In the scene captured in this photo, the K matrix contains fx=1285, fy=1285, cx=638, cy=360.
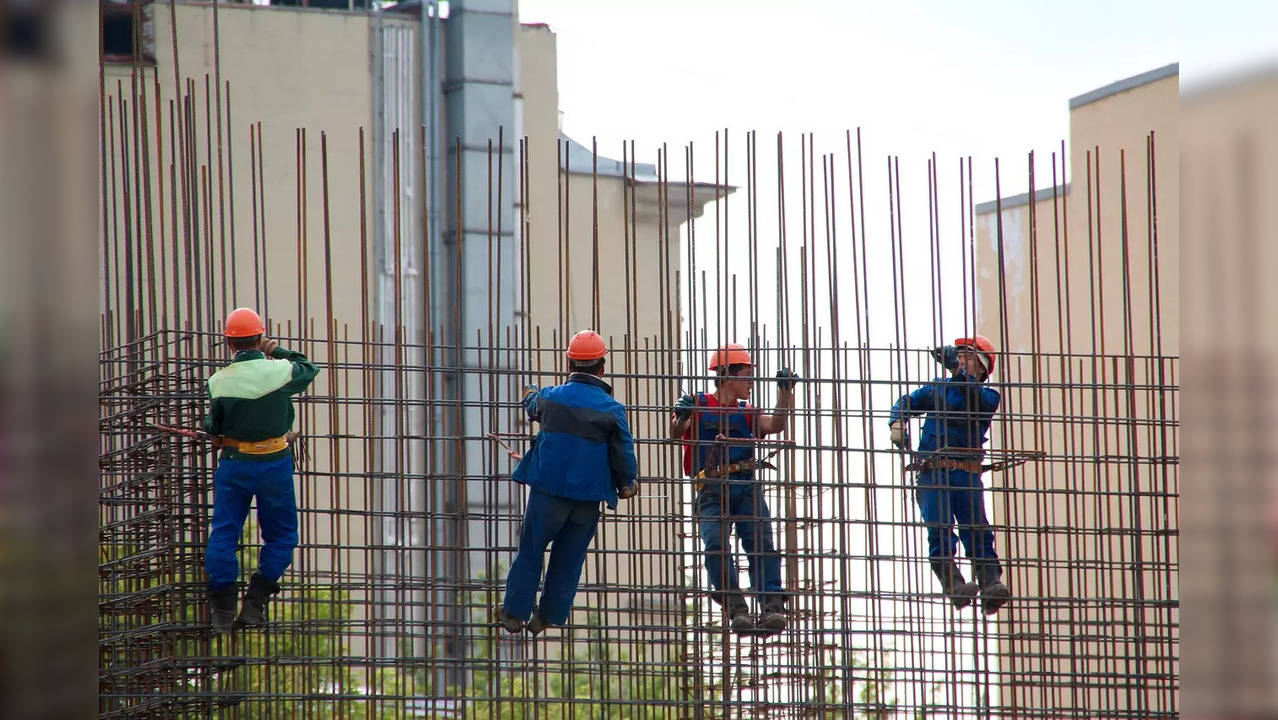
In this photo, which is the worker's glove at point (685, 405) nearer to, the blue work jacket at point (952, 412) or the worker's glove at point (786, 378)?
the worker's glove at point (786, 378)

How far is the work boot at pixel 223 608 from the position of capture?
328 inches

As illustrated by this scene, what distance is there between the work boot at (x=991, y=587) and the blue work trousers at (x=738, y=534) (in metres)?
1.42

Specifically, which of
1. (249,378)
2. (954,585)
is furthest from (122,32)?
(954,585)

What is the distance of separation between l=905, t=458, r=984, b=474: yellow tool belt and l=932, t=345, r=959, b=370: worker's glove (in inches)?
26.5

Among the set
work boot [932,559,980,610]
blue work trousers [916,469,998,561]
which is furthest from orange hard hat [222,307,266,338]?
work boot [932,559,980,610]

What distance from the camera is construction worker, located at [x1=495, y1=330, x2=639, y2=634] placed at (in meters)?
8.23

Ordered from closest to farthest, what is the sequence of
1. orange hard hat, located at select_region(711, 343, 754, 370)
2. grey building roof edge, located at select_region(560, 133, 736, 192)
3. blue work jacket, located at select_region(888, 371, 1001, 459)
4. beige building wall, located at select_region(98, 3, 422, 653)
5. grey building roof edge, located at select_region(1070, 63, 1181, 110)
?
blue work jacket, located at select_region(888, 371, 1001, 459) → orange hard hat, located at select_region(711, 343, 754, 370) → grey building roof edge, located at select_region(1070, 63, 1181, 110) → beige building wall, located at select_region(98, 3, 422, 653) → grey building roof edge, located at select_region(560, 133, 736, 192)

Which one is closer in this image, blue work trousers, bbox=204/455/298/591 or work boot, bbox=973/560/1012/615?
blue work trousers, bbox=204/455/298/591

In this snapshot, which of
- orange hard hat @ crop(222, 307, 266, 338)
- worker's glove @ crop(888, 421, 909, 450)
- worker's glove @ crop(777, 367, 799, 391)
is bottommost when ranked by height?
worker's glove @ crop(888, 421, 909, 450)

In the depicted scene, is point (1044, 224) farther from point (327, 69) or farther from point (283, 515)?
point (283, 515)

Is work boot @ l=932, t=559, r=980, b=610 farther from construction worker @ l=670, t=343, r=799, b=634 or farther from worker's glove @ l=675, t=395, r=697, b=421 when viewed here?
worker's glove @ l=675, t=395, r=697, b=421

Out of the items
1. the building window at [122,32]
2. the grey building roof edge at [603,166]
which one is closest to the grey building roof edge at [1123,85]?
the grey building roof edge at [603,166]

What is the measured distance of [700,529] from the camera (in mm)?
9250

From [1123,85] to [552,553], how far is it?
1222cm
